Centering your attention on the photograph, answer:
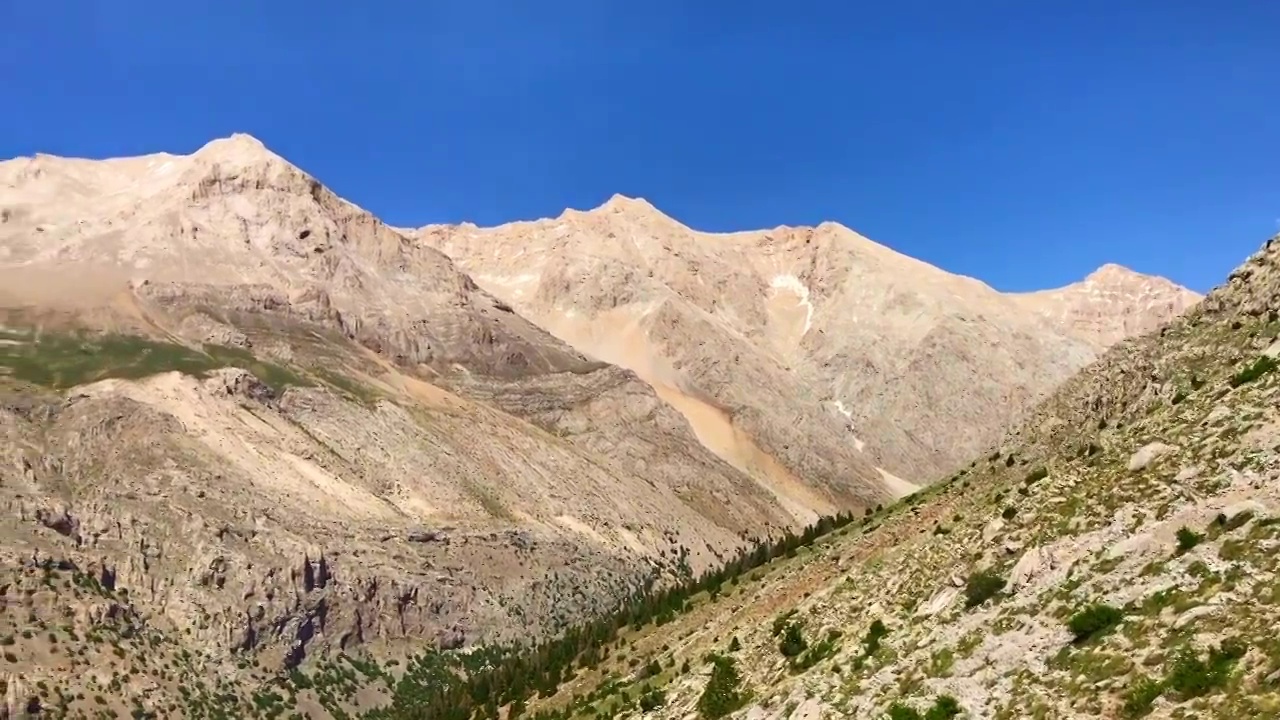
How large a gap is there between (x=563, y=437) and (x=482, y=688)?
85.5 meters

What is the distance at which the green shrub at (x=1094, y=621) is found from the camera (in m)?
16.7

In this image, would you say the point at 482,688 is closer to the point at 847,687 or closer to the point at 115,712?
the point at 115,712

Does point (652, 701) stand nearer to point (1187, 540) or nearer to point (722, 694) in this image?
point (722, 694)

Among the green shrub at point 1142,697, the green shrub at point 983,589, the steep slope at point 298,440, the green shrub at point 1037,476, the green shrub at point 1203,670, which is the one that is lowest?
the green shrub at point 1142,697

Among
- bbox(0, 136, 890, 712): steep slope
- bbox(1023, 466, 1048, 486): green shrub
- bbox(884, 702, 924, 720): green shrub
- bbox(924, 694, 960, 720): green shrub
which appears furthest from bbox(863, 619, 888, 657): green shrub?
bbox(0, 136, 890, 712): steep slope

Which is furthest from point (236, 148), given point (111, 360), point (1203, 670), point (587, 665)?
point (1203, 670)

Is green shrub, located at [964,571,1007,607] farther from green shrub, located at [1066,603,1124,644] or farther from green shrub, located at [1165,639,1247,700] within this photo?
green shrub, located at [1165,639,1247,700]

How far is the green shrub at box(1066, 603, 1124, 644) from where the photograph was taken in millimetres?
16672

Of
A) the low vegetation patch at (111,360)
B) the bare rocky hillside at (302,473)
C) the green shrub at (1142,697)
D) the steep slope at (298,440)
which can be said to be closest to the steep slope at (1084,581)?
the green shrub at (1142,697)

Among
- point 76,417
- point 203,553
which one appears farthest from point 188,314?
point 203,553

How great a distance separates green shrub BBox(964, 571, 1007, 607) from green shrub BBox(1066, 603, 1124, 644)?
310cm

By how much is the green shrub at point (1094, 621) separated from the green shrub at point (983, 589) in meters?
3.10

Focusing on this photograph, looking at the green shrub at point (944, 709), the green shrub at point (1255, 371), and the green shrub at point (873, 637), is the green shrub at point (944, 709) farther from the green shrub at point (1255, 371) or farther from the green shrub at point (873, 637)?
the green shrub at point (1255, 371)

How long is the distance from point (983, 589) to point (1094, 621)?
11.8 ft
